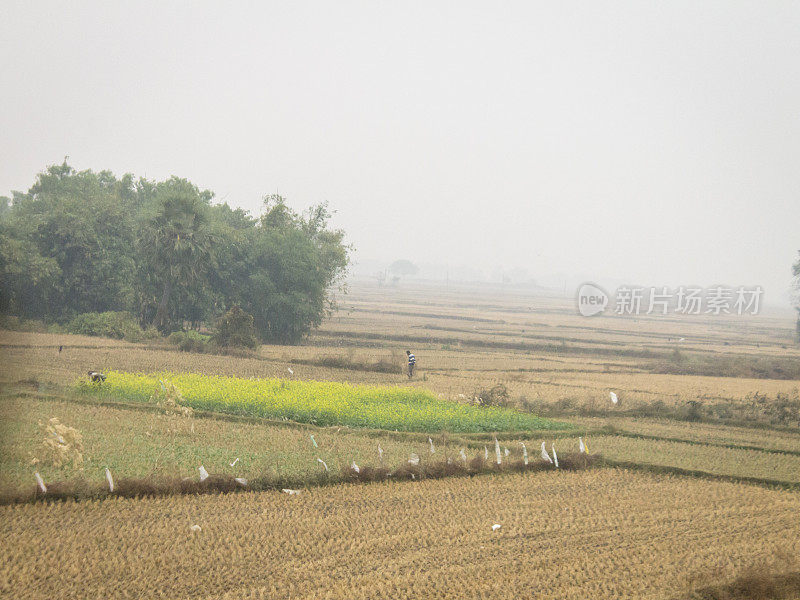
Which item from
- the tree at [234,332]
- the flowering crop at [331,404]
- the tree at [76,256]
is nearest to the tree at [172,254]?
the tree at [76,256]

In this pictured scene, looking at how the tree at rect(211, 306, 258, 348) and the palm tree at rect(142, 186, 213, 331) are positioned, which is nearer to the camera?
the tree at rect(211, 306, 258, 348)

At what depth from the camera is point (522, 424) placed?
1769 cm

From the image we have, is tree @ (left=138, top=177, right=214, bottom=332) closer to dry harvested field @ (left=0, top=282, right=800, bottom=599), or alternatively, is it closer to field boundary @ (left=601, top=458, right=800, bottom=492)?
dry harvested field @ (left=0, top=282, right=800, bottom=599)

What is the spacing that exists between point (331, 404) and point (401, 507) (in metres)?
6.95

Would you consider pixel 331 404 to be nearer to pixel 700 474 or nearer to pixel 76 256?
pixel 700 474

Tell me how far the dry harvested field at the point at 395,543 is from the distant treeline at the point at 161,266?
22.2m

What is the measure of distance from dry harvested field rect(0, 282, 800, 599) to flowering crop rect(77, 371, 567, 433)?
57 centimetres

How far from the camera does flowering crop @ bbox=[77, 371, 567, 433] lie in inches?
667

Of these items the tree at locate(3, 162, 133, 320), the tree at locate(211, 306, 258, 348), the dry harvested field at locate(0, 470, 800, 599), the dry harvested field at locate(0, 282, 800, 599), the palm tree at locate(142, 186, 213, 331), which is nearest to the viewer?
the dry harvested field at locate(0, 470, 800, 599)

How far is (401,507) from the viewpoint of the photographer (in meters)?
10.9

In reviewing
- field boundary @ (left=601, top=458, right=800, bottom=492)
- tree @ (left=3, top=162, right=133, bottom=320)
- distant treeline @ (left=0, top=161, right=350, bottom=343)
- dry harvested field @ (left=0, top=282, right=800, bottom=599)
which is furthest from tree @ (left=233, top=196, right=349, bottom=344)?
field boundary @ (left=601, top=458, right=800, bottom=492)

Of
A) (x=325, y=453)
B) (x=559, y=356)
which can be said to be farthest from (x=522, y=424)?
(x=559, y=356)

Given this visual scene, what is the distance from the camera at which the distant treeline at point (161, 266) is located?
1272 inches

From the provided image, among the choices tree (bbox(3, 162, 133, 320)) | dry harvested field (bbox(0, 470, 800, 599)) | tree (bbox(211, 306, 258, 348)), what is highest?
tree (bbox(3, 162, 133, 320))
